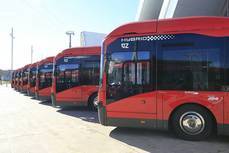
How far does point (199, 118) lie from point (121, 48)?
9.39 ft

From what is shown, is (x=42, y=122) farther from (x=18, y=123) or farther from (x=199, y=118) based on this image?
(x=199, y=118)

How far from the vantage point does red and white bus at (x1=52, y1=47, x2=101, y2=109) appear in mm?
14031

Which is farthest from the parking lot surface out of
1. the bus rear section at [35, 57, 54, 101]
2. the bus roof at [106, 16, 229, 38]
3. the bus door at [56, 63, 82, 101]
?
the bus rear section at [35, 57, 54, 101]

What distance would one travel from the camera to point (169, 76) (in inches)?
319

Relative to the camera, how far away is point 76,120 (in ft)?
37.5

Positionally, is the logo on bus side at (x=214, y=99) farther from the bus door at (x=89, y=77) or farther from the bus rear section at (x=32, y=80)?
the bus rear section at (x=32, y=80)

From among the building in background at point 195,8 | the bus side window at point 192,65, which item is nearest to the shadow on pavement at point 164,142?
the bus side window at point 192,65

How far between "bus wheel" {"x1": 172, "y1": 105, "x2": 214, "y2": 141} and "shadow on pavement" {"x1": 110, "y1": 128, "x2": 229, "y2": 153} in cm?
19

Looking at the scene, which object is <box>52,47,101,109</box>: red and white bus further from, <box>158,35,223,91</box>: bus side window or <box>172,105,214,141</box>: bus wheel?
<box>172,105,214,141</box>: bus wheel

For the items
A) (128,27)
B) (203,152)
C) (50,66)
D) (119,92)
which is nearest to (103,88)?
(119,92)

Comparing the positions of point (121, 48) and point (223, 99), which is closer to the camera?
point (223, 99)

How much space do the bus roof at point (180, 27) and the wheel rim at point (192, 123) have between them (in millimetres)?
2143

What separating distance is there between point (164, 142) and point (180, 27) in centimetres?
302

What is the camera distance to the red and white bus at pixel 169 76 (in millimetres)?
7633
